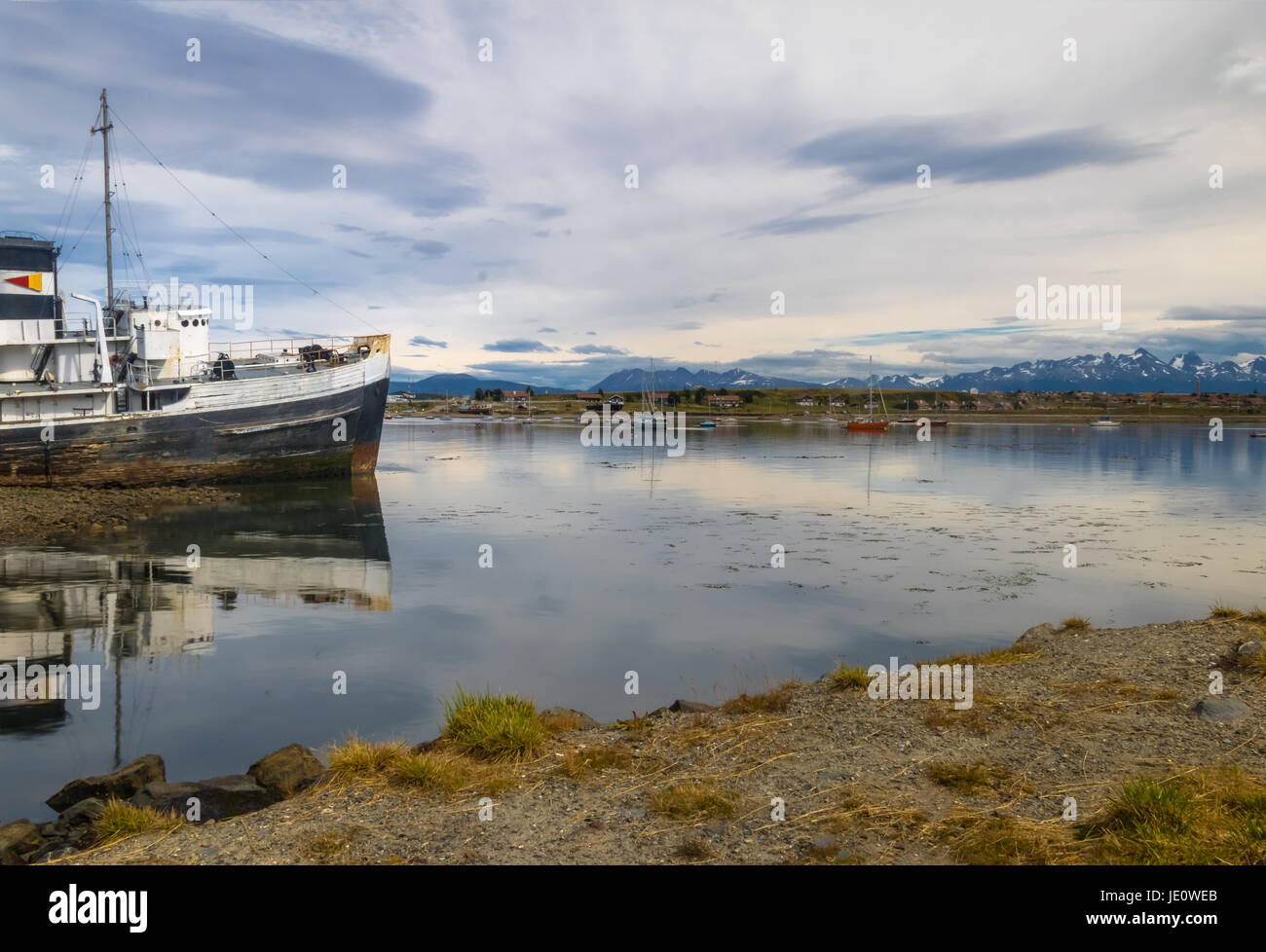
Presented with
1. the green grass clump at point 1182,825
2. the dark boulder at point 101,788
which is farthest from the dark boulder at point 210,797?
the green grass clump at point 1182,825

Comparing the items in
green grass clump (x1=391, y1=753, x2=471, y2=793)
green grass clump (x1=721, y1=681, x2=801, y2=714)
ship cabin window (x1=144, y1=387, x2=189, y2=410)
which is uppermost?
ship cabin window (x1=144, y1=387, x2=189, y2=410)

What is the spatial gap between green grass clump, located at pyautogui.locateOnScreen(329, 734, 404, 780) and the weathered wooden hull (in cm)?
3439

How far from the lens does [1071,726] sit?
905cm

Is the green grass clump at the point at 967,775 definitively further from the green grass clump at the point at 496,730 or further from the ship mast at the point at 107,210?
the ship mast at the point at 107,210

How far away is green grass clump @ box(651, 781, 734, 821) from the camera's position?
22.9 feet

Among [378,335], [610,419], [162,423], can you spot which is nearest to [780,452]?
[378,335]

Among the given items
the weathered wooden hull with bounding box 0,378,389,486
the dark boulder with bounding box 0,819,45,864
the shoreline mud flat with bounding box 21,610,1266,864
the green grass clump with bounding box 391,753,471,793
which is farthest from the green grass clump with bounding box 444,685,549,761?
the weathered wooden hull with bounding box 0,378,389,486

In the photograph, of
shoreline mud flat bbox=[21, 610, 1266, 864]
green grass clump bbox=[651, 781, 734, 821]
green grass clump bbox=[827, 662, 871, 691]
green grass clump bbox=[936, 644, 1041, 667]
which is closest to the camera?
shoreline mud flat bbox=[21, 610, 1266, 864]

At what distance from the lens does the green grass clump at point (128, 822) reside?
733cm

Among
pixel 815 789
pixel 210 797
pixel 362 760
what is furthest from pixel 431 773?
pixel 815 789

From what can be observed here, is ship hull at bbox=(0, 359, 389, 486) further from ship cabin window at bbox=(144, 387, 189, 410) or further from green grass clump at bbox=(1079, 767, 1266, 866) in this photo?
green grass clump at bbox=(1079, 767, 1266, 866)

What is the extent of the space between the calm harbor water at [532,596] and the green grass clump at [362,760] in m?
3.14

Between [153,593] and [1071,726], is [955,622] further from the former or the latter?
[153,593]

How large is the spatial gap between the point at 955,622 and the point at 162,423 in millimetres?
35306
